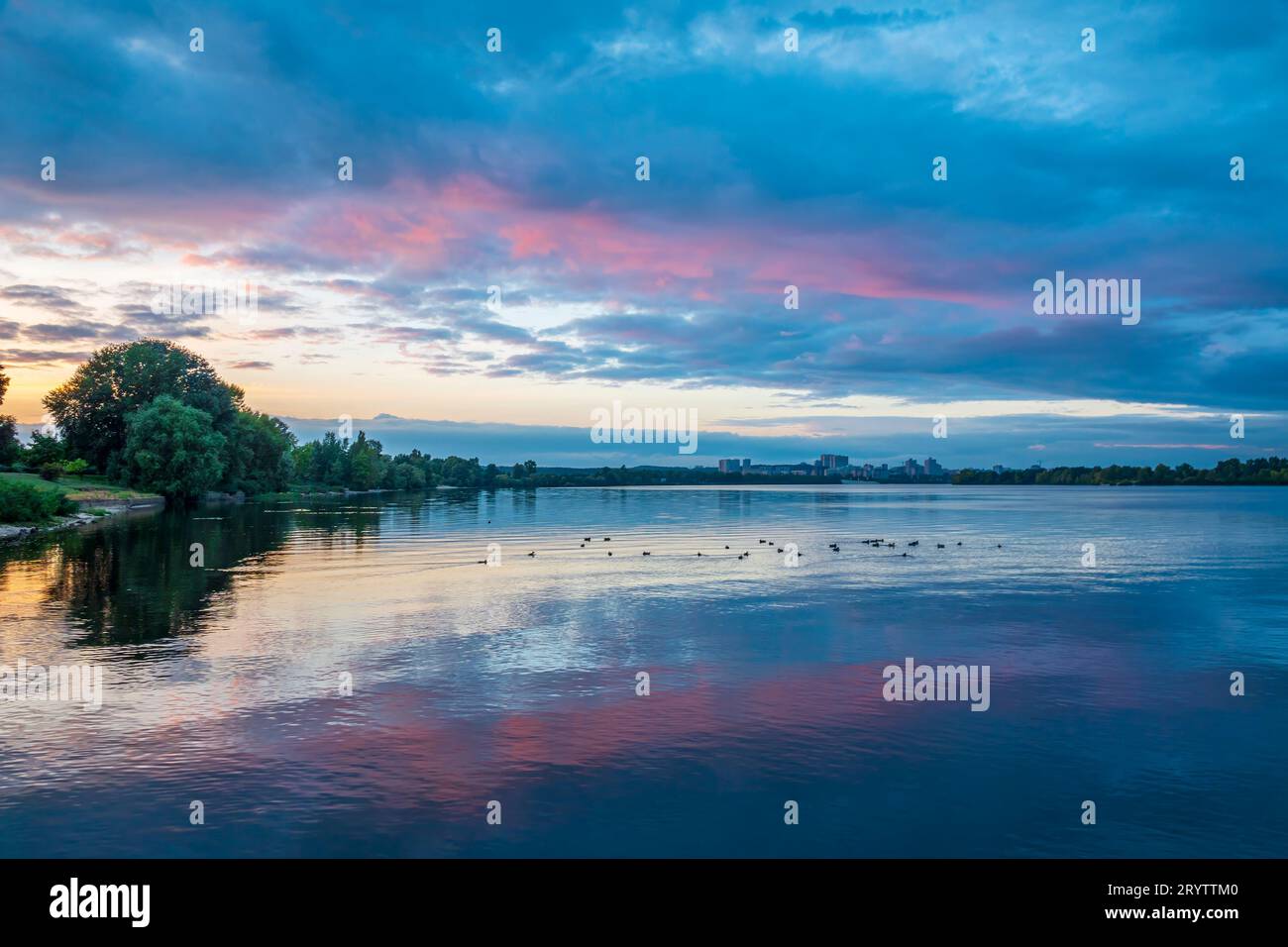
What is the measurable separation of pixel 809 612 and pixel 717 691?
53.5 ft

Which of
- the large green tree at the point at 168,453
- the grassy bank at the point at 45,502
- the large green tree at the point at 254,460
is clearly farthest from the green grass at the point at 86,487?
the large green tree at the point at 254,460

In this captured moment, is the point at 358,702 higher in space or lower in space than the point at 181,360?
lower

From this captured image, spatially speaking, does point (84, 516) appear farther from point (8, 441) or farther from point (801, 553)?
point (801, 553)

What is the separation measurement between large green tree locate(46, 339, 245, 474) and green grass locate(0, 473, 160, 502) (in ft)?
16.5

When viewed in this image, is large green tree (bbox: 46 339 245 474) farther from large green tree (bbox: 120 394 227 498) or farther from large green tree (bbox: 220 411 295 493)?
large green tree (bbox: 120 394 227 498)

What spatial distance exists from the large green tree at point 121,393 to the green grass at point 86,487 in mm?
5032

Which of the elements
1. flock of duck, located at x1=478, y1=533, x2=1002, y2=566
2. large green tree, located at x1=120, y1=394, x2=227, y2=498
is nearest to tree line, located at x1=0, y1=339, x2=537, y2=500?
large green tree, located at x1=120, y1=394, x2=227, y2=498

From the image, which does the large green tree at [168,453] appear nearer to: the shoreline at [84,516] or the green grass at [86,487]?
the green grass at [86,487]

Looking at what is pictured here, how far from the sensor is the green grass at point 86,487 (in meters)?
128

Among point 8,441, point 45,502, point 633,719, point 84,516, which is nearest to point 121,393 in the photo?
point 8,441

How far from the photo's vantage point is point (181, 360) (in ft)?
581

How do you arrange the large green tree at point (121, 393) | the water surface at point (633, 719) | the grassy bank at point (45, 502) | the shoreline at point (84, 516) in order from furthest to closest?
the large green tree at point (121, 393) → the grassy bank at point (45, 502) → the shoreline at point (84, 516) → the water surface at point (633, 719)
